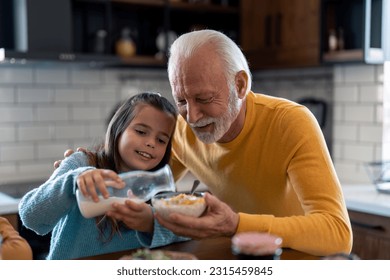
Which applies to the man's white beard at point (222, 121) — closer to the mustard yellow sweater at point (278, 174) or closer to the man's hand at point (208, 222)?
the mustard yellow sweater at point (278, 174)

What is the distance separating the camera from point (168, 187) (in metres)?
1.07

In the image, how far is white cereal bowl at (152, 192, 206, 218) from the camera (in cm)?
97

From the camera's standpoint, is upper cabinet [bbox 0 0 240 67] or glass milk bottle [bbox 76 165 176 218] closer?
glass milk bottle [bbox 76 165 176 218]

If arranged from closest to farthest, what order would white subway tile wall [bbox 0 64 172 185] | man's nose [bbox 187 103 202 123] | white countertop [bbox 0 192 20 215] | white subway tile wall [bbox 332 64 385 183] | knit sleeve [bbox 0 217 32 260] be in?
knit sleeve [bbox 0 217 32 260] → man's nose [bbox 187 103 202 123] → white countertop [bbox 0 192 20 215] → white subway tile wall [bbox 332 64 385 183] → white subway tile wall [bbox 0 64 172 185]

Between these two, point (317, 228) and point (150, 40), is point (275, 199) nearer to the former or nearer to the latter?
point (317, 228)

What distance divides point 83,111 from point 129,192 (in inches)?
68.8

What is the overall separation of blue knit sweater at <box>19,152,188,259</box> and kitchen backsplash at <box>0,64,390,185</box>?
129cm

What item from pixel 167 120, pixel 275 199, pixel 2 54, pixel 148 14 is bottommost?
pixel 275 199

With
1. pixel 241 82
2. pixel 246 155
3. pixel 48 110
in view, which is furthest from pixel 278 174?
pixel 48 110

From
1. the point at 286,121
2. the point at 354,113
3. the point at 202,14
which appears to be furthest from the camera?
the point at 202,14

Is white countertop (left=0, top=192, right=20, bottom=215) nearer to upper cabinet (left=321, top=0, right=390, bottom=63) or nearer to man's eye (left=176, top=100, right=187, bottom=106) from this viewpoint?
man's eye (left=176, top=100, right=187, bottom=106)

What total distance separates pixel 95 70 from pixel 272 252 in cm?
199

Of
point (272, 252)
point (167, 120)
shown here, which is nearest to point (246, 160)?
point (167, 120)

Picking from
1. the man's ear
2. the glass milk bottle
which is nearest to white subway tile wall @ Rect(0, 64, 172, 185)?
the man's ear
